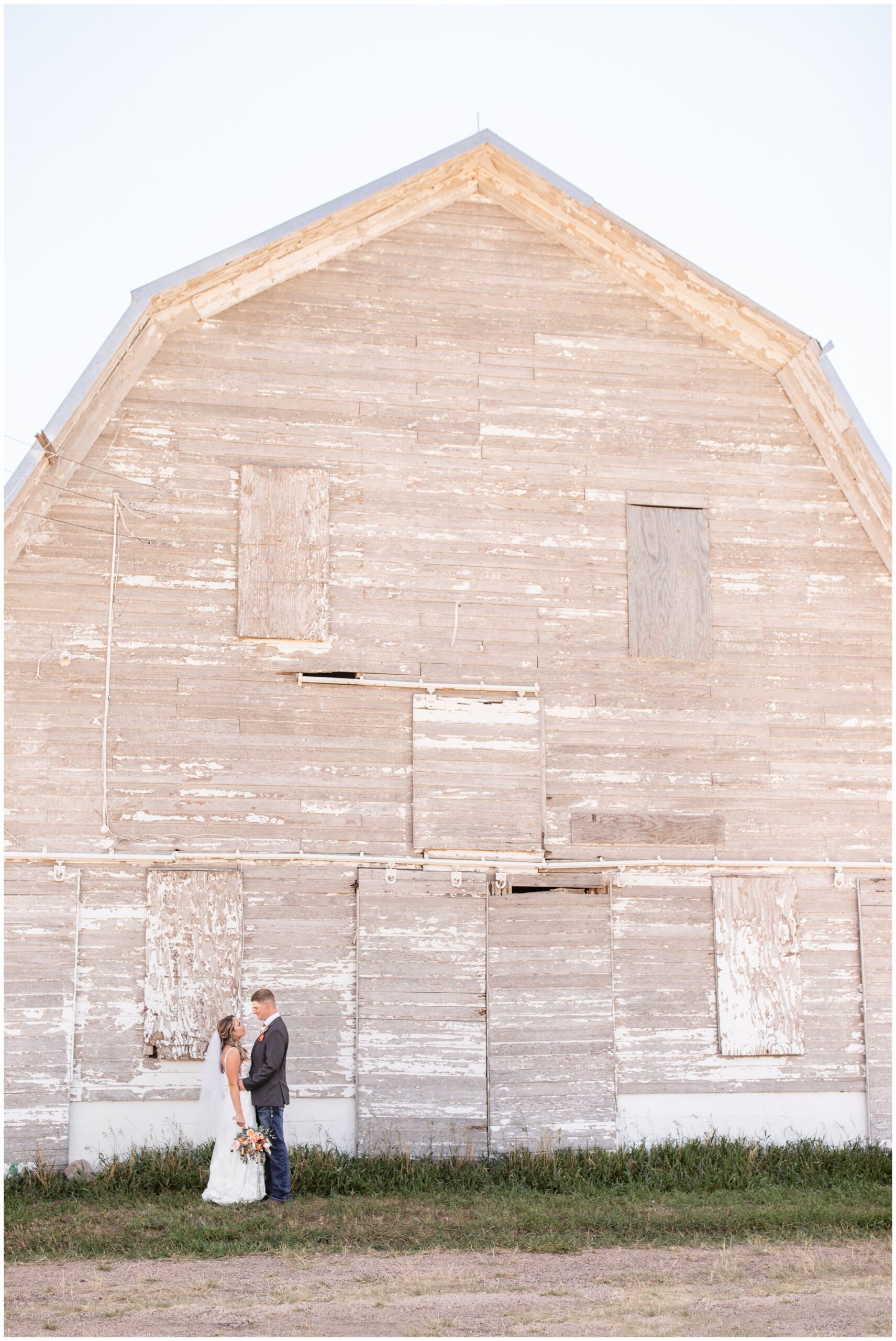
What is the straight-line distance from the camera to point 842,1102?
1259cm

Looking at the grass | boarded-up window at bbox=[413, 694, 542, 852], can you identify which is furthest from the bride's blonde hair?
boarded-up window at bbox=[413, 694, 542, 852]

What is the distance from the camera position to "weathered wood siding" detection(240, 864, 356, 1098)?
11.8m

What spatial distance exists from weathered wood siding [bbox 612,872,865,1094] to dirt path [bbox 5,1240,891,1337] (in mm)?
3163

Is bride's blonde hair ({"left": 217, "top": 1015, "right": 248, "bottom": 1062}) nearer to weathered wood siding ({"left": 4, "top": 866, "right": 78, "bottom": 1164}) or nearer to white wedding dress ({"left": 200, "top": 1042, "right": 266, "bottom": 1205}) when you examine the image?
white wedding dress ({"left": 200, "top": 1042, "right": 266, "bottom": 1205})

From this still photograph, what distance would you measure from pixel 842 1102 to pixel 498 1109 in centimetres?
321

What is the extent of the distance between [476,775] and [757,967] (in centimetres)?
313

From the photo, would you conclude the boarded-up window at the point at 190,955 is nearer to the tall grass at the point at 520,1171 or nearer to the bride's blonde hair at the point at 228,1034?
the tall grass at the point at 520,1171

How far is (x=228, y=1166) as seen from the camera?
10.2 meters

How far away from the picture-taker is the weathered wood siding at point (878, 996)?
497 inches

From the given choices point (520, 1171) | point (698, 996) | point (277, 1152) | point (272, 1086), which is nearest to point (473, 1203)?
point (520, 1171)

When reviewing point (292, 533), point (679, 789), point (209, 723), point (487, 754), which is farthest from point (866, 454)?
point (209, 723)

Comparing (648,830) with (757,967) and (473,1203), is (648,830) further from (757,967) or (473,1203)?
(473,1203)

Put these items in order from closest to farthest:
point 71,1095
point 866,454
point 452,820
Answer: point 71,1095 < point 452,820 < point 866,454

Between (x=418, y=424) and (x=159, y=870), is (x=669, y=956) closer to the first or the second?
(x=159, y=870)
